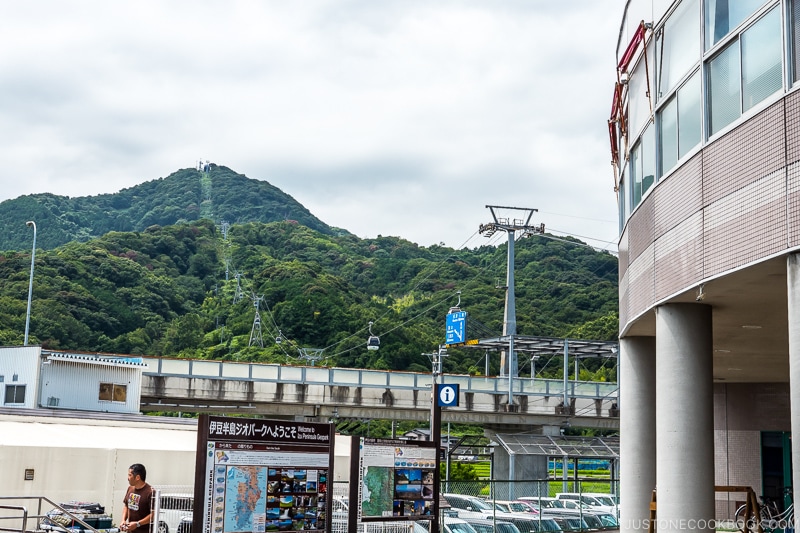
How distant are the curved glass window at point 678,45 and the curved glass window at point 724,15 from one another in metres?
0.44

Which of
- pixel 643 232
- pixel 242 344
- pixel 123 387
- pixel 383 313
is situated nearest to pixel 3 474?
pixel 123 387

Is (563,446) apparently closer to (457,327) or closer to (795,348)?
(457,327)

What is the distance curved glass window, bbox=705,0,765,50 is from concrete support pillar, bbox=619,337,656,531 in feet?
27.6

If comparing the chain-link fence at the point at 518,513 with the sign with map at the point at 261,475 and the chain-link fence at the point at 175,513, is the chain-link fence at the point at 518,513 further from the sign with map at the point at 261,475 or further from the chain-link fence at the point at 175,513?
the sign with map at the point at 261,475

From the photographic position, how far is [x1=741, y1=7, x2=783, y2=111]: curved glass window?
1255 centimetres

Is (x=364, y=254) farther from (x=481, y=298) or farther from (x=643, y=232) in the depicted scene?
(x=643, y=232)

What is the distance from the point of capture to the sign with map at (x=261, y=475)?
13.7 m

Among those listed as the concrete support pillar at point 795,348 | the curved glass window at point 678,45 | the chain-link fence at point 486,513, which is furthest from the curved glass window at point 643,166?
the chain-link fence at point 486,513

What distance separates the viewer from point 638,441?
799 inches

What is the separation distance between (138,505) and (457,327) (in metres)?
29.5

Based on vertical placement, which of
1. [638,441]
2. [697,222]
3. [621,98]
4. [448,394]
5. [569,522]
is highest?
[621,98]

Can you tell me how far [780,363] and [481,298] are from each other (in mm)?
77917

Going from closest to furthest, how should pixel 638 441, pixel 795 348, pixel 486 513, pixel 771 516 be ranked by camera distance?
1. pixel 795 348
2. pixel 638 441
3. pixel 771 516
4. pixel 486 513

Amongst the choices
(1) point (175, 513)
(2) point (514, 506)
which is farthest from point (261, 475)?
(2) point (514, 506)
